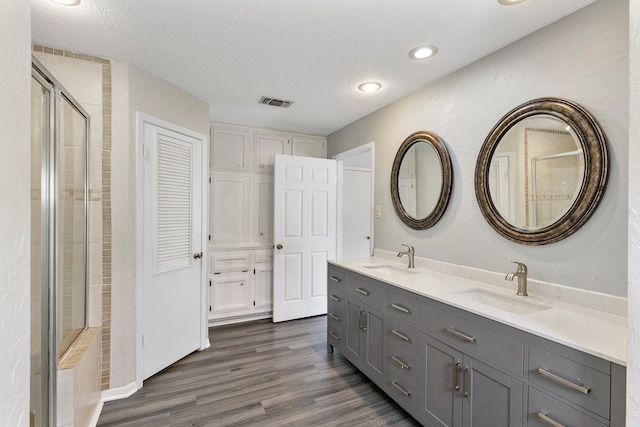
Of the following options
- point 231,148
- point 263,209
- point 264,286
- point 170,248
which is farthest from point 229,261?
point 231,148

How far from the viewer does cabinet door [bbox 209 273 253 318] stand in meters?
3.59

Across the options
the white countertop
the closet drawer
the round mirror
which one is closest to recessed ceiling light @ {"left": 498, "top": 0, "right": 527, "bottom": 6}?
the round mirror

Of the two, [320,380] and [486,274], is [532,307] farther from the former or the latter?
[320,380]

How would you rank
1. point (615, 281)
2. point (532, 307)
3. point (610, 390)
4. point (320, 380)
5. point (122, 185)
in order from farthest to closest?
1. point (320, 380)
2. point (122, 185)
3. point (532, 307)
4. point (615, 281)
5. point (610, 390)


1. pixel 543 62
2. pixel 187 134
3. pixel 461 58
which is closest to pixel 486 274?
pixel 543 62

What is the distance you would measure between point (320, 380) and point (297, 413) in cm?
42

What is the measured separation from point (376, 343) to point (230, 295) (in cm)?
201

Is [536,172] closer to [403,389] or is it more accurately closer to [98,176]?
[403,389]

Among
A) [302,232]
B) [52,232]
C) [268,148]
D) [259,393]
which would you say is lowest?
[259,393]

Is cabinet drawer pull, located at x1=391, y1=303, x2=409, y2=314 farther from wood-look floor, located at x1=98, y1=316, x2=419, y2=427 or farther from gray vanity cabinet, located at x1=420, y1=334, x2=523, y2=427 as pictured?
wood-look floor, located at x1=98, y1=316, x2=419, y2=427

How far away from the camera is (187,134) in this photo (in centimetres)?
277

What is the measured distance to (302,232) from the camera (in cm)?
381

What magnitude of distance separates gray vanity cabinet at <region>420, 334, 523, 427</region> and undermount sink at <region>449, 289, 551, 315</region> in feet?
1.06
